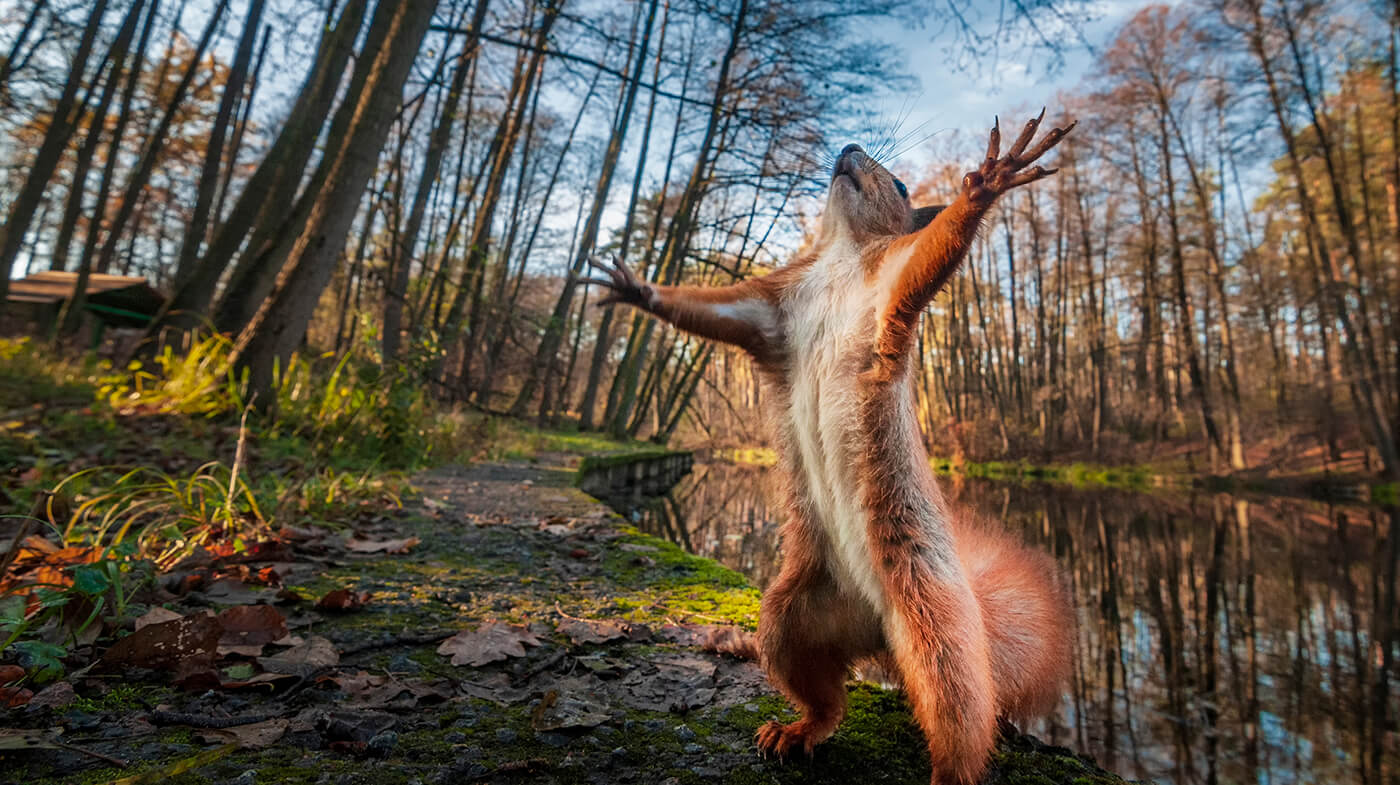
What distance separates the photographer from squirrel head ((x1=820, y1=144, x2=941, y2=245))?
70.6 inches

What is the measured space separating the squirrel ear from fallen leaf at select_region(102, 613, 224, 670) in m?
2.25

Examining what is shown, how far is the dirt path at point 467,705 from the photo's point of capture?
51.4 inches

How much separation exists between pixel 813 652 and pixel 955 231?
1046mm

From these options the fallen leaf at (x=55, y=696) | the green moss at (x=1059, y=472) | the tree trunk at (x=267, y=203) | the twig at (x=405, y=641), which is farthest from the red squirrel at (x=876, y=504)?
the green moss at (x=1059, y=472)

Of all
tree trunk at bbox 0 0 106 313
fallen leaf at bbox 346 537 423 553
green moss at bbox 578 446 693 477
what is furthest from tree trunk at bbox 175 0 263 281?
fallen leaf at bbox 346 537 423 553

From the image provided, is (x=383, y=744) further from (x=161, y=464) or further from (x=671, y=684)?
(x=161, y=464)

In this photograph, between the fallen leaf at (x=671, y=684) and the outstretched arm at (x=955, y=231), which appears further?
the fallen leaf at (x=671, y=684)

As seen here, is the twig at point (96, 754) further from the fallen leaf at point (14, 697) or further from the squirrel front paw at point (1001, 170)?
the squirrel front paw at point (1001, 170)

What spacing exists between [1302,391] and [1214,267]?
7002mm

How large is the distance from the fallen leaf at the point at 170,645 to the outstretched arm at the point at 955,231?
6.39ft

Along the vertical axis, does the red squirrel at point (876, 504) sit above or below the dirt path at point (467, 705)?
above

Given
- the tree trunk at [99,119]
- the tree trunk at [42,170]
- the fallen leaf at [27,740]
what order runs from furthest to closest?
the tree trunk at [99,119] < the tree trunk at [42,170] < the fallen leaf at [27,740]

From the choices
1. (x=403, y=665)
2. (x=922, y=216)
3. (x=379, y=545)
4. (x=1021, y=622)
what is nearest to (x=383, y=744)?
(x=403, y=665)

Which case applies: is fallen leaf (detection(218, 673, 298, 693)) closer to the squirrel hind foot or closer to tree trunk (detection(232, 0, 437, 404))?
the squirrel hind foot
